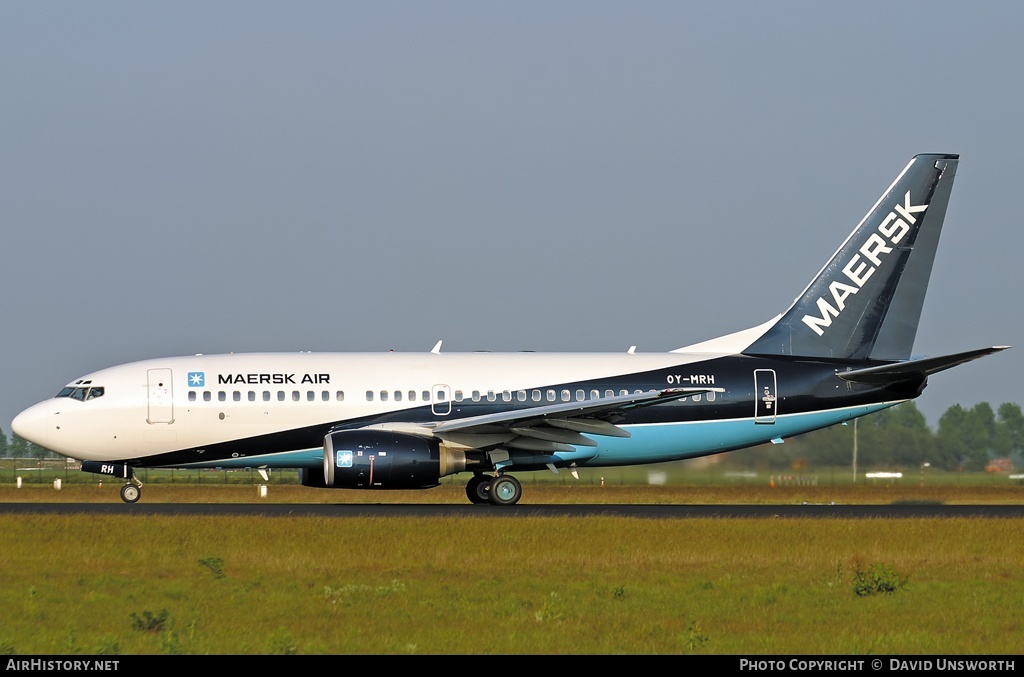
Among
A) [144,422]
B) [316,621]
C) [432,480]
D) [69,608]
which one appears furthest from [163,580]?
[144,422]

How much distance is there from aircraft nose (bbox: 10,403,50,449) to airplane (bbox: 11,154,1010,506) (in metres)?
0.05

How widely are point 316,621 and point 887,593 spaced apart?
752 centimetres

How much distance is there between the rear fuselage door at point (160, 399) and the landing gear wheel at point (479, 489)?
7.42m

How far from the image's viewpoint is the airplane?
3225cm

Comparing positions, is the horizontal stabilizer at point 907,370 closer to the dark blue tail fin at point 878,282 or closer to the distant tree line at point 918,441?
the dark blue tail fin at point 878,282

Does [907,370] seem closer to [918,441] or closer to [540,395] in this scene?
[540,395]

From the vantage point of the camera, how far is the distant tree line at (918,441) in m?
44.5

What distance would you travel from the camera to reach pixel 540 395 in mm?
33281

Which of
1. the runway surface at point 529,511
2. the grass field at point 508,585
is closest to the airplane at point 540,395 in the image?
the runway surface at point 529,511

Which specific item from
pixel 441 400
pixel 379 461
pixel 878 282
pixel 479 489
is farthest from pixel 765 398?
pixel 379 461

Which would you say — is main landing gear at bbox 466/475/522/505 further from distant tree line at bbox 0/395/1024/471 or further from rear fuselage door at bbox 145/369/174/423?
distant tree line at bbox 0/395/1024/471

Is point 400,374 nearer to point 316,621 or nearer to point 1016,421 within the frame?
point 316,621

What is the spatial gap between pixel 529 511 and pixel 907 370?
10271mm

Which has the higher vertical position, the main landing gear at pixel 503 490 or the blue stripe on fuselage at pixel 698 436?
the blue stripe on fuselage at pixel 698 436
